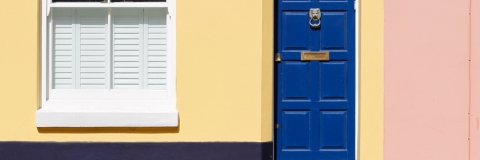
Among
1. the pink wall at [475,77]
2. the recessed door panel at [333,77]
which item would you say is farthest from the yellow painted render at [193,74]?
the pink wall at [475,77]

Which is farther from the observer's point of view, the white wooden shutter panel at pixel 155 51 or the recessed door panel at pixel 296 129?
the recessed door panel at pixel 296 129

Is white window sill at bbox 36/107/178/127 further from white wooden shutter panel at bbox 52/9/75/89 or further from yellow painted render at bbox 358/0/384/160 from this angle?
yellow painted render at bbox 358/0/384/160

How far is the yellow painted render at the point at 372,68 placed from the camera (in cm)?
694

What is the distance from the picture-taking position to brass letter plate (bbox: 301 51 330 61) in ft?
23.5

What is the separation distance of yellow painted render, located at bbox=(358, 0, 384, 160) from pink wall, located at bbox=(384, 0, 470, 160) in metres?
0.07

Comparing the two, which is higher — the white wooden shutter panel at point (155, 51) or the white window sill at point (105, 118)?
the white wooden shutter panel at point (155, 51)

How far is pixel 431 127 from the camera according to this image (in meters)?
6.97

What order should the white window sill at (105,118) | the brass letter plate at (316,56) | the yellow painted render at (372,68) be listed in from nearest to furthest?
the white window sill at (105,118) < the yellow painted render at (372,68) < the brass letter plate at (316,56)

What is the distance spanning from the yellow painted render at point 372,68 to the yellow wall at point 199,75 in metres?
1.01

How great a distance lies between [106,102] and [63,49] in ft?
2.36

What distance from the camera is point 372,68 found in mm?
6941

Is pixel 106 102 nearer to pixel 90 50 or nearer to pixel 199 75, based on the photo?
pixel 90 50

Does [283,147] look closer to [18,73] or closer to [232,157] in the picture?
[232,157]

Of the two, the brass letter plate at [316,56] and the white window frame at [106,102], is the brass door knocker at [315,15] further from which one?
the white window frame at [106,102]
